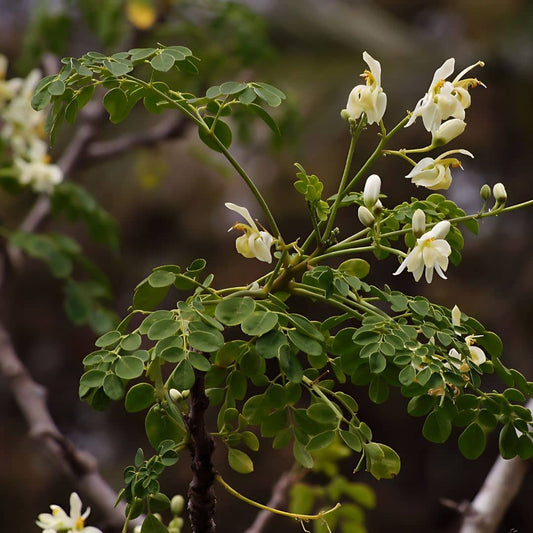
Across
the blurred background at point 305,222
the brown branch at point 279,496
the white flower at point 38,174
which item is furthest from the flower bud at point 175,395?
the blurred background at point 305,222

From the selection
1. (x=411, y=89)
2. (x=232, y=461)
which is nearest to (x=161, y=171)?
(x=411, y=89)

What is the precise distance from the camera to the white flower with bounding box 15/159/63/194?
112 cm

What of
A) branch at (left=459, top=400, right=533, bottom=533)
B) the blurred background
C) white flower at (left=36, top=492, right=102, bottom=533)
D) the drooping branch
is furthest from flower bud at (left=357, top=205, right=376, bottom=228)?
the blurred background

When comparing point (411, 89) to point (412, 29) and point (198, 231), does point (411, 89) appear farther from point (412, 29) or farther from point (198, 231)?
point (198, 231)

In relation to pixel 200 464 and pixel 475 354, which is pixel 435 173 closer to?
pixel 475 354

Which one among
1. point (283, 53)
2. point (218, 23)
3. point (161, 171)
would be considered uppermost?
point (218, 23)

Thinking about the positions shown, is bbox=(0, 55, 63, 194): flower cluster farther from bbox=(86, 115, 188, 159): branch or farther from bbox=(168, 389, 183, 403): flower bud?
bbox=(168, 389, 183, 403): flower bud

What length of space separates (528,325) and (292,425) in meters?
1.68

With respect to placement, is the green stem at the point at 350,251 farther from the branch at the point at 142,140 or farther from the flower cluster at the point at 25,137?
the branch at the point at 142,140

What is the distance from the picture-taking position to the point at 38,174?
1.13 meters

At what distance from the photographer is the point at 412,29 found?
9.19ft

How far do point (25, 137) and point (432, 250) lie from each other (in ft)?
2.83

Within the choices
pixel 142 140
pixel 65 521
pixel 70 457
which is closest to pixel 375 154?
pixel 65 521

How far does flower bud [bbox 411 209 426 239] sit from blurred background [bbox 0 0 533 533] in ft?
4.41
